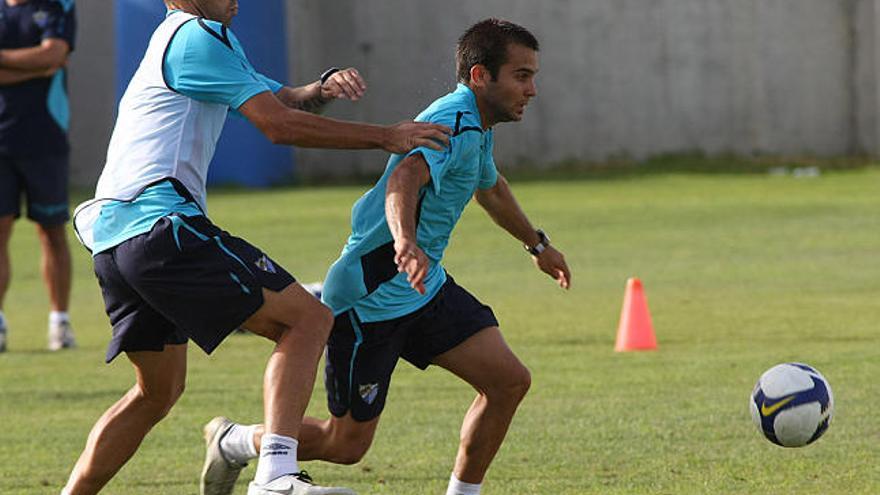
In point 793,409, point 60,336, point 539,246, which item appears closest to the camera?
point 793,409

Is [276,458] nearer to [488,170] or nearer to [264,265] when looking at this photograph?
[264,265]

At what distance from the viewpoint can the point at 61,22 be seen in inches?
452

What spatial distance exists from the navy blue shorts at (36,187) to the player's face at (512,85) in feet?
19.7

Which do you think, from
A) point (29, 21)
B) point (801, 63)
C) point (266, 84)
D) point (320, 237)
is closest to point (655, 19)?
point (801, 63)

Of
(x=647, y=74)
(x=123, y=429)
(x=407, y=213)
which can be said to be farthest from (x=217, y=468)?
(x=647, y=74)

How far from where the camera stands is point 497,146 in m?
31.2

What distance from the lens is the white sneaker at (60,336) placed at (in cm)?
1166

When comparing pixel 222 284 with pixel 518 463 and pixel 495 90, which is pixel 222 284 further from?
pixel 518 463

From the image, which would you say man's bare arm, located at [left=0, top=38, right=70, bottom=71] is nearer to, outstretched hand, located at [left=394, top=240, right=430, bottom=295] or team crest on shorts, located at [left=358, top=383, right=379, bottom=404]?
team crest on shorts, located at [left=358, top=383, right=379, bottom=404]

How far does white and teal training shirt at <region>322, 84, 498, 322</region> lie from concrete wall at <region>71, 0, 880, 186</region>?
24106mm

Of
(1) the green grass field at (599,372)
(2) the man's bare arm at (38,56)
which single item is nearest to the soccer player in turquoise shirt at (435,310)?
(1) the green grass field at (599,372)

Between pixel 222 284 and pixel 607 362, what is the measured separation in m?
5.20

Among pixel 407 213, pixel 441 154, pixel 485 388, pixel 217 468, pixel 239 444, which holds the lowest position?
pixel 217 468

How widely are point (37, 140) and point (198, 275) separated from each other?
6.48m
